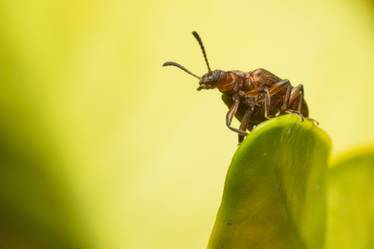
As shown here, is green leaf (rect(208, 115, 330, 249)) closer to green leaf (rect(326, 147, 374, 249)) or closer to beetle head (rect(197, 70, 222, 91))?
green leaf (rect(326, 147, 374, 249))

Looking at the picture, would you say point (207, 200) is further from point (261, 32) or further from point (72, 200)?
point (261, 32)

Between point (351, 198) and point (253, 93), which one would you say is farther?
point (253, 93)

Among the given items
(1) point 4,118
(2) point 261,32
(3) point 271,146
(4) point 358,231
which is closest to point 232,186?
(3) point 271,146

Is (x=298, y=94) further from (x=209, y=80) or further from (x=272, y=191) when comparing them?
(x=272, y=191)

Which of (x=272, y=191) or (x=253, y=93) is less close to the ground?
(x=253, y=93)

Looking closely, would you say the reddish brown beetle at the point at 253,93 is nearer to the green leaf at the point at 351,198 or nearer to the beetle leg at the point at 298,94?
the beetle leg at the point at 298,94

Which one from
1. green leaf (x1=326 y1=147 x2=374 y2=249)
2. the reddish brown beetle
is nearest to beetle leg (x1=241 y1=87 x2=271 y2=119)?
the reddish brown beetle

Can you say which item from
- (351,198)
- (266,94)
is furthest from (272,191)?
(266,94)
